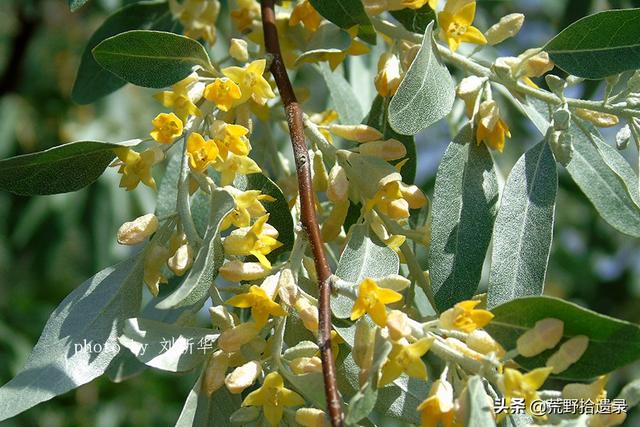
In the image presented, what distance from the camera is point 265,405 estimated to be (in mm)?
1047

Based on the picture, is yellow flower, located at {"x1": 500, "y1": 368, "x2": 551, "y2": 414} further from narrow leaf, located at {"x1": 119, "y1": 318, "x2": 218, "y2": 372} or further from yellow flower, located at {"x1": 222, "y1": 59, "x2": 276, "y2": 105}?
yellow flower, located at {"x1": 222, "y1": 59, "x2": 276, "y2": 105}

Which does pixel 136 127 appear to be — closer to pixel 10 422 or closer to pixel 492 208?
pixel 10 422

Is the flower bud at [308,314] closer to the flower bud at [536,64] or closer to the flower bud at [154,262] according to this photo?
the flower bud at [154,262]

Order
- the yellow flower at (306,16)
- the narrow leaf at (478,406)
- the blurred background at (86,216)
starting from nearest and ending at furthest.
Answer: the narrow leaf at (478,406)
the yellow flower at (306,16)
the blurred background at (86,216)

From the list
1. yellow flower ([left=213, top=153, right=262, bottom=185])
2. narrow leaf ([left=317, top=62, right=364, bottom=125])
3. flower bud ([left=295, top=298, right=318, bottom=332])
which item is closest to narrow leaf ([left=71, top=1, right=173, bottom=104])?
narrow leaf ([left=317, top=62, right=364, bottom=125])

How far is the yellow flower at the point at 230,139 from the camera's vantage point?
3.78 feet

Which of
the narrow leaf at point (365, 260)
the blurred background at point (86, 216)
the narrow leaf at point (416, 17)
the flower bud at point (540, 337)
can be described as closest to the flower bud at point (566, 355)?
the flower bud at point (540, 337)

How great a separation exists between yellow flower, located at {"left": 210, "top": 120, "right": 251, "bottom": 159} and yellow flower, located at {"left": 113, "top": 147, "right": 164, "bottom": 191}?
A: 9 cm

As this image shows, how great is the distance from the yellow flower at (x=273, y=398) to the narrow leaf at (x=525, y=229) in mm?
274

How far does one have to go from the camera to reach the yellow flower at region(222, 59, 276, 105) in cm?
121

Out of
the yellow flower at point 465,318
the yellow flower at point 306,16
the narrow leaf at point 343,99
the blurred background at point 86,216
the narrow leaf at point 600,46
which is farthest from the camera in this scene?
the blurred background at point 86,216

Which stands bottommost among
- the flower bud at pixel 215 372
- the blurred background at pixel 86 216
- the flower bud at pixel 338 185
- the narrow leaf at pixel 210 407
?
the blurred background at pixel 86 216

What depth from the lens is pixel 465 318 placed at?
3.26 ft

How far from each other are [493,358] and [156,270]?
470 mm
